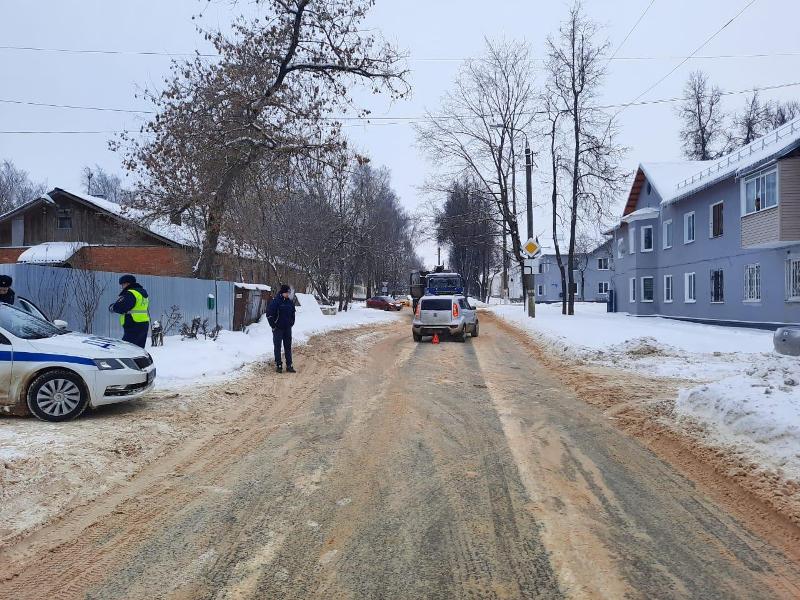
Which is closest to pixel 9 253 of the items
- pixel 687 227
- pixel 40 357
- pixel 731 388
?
pixel 40 357

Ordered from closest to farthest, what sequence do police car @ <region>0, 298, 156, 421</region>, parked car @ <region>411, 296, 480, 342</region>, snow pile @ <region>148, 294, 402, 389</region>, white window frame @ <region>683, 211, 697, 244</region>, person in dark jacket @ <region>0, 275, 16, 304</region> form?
police car @ <region>0, 298, 156, 421</region>
person in dark jacket @ <region>0, 275, 16, 304</region>
snow pile @ <region>148, 294, 402, 389</region>
parked car @ <region>411, 296, 480, 342</region>
white window frame @ <region>683, 211, 697, 244</region>

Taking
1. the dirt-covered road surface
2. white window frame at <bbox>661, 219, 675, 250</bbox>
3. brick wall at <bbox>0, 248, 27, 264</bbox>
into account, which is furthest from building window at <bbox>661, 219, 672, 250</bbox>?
brick wall at <bbox>0, 248, 27, 264</bbox>

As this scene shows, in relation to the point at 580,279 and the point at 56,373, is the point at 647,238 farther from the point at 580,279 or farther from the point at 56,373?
the point at 580,279

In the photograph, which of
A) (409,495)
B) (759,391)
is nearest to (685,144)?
(759,391)

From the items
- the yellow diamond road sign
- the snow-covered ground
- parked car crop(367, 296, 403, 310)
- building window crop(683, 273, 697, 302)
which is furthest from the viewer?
parked car crop(367, 296, 403, 310)

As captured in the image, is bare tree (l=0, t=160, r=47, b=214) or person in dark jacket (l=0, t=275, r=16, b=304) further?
bare tree (l=0, t=160, r=47, b=214)

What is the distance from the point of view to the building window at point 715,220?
88.2 feet

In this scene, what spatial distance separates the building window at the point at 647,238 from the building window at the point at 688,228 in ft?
15.3

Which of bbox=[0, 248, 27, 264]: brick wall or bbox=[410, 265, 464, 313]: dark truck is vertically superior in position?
bbox=[0, 248, 27, 264]: brick wall

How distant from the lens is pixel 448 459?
6.53 m

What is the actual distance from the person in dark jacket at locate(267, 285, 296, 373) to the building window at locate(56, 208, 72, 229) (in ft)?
94.4

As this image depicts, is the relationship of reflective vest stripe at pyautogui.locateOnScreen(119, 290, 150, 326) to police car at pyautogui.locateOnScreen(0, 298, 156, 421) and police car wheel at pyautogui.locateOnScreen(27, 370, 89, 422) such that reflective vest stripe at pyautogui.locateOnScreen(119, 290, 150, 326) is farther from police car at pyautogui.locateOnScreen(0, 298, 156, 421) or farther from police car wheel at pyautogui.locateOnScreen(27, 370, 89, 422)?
police car wheel at pyautogui.locateOnScreen(27, 370, 89, 422)

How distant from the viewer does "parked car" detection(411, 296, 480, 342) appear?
837 inches

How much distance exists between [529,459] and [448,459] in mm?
816
